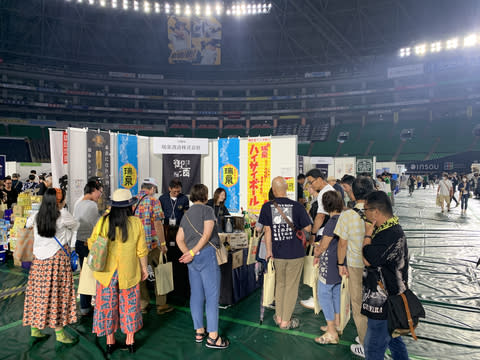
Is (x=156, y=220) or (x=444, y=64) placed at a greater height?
(x=444, y=64)

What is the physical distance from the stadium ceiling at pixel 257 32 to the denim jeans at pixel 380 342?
2495 centimetres

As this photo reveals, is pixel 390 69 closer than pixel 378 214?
No

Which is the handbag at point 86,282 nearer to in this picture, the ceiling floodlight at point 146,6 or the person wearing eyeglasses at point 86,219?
the person wearing eyeglasses at point 86,219

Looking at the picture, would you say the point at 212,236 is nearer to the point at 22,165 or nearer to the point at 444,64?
the point at 22,165

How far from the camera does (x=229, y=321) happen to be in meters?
3.85

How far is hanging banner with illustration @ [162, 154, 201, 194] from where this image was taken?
7941 millimetres

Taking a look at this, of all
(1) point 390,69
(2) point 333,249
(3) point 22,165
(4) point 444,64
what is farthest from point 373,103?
(2) point 333,249

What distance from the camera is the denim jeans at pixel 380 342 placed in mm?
2248

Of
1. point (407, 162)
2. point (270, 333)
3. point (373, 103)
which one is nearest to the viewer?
point (270, 333)

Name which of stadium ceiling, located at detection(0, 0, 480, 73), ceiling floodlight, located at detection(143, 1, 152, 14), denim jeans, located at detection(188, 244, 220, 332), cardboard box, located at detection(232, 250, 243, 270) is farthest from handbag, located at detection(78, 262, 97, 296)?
ceiling floodlight, located at detection(143, 1, 152, 14)

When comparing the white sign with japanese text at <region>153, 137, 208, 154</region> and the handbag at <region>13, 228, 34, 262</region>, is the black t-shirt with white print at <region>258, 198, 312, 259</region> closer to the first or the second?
the handbag at <region>13, 228, 34, 262</region>

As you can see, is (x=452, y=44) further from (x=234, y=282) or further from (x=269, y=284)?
(x=269, y=284)

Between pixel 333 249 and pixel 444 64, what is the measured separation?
41.6 meters

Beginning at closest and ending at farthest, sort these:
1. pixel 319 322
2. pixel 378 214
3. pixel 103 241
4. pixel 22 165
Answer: pixel 378 214
pixel 103 241
pixel 319 322
pixel 22 165
